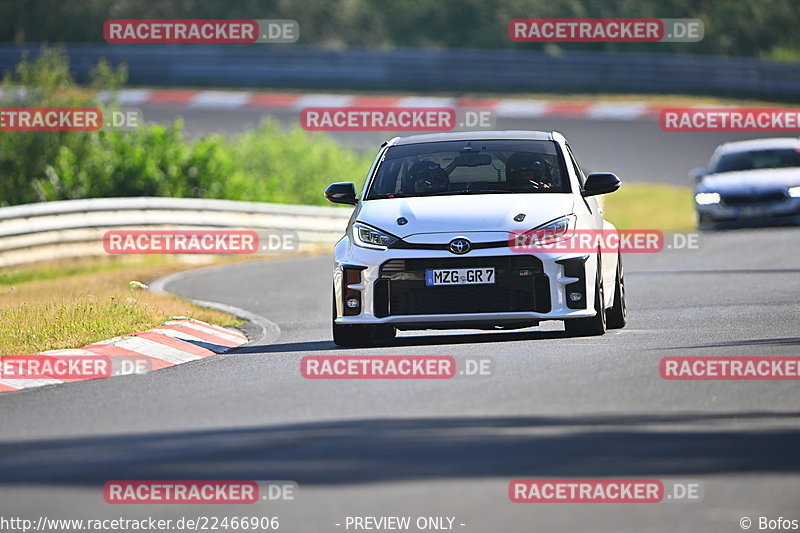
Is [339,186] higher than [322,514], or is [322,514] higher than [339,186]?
[339,186]

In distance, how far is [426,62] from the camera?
40812 millimetres

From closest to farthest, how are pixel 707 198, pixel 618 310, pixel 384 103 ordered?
pixel 618 310
pixel 707 198
pixel 384 103

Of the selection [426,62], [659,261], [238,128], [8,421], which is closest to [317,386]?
[8,421]

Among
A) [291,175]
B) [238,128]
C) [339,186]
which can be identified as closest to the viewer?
[339,186]

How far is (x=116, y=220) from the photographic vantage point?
23.6 meters

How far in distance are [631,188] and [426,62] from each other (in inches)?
294

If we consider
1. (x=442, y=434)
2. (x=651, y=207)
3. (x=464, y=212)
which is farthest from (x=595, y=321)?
(x=651, y=207)

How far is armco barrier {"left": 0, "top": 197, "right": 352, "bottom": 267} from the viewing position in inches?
858

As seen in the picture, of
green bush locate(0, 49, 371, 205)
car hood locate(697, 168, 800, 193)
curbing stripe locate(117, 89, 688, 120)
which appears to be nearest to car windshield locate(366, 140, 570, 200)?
car hood locate(697, 168, 800, 193)

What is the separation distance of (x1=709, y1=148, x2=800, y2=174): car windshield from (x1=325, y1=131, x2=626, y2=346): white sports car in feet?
49.5

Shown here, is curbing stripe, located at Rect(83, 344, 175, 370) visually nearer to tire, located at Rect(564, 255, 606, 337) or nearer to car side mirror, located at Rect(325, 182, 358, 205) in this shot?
car side mirror, located at Rect(325, 182, 358, 205)

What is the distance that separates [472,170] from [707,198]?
14.4 metres

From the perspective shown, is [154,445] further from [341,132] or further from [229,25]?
[229,25]

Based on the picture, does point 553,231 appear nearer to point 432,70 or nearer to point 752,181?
point 752,181
